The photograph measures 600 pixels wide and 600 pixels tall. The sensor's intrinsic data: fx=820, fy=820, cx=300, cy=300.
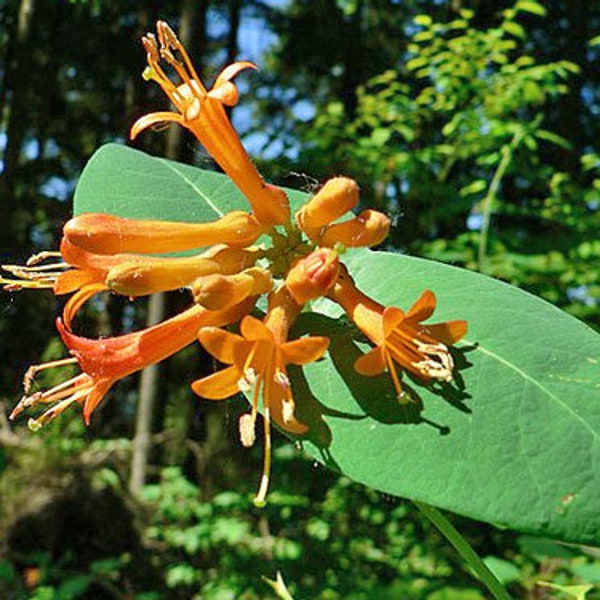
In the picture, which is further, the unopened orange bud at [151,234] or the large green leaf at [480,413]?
the unopened orange bud at [151,234]

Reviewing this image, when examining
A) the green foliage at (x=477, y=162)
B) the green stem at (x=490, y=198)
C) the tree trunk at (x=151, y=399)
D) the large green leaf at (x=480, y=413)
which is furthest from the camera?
the tree trunk at (x=151, y=399)

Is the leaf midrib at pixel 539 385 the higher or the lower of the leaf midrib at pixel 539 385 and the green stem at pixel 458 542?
the higher

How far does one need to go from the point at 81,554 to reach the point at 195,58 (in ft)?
11.6

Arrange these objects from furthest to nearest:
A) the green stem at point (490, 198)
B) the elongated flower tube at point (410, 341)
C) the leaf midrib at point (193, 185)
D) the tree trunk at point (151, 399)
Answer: the tree trunk at point (151, 399)
the green stem at point (490, 198)
the leaf midrib at point (193, 185)
the elongated flower tube at point (410, 341)

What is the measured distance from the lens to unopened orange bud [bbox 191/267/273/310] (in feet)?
2.60

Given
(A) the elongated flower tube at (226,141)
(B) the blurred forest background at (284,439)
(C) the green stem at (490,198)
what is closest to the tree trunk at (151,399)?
(B) the blurred forest background at (284,439)

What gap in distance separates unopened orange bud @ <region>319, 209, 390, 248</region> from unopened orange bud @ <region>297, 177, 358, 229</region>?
15 mm

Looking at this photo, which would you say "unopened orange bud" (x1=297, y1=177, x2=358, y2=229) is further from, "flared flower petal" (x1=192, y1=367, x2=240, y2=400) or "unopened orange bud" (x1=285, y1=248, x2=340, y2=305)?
"flared flower petal" (x1=192, y1=367, x2=240, y2=400)

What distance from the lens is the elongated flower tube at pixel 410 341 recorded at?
745 mm

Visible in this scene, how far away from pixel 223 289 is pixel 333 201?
15 centimetres

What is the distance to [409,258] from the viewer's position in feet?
3.09

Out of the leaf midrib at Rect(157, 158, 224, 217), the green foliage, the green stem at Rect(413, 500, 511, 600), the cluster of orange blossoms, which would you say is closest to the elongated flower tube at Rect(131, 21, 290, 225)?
the cluster of orange blossoms

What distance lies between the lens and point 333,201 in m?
0.84

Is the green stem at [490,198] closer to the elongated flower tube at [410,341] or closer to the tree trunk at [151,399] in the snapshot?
the elongated flower tube at [410,341]
